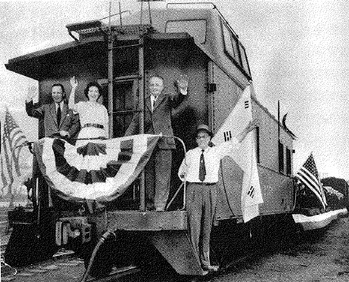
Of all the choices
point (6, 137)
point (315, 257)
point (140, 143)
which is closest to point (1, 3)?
point (140, 143)

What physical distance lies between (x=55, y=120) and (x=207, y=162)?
2131 millimetres

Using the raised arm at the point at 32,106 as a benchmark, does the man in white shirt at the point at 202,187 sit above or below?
below

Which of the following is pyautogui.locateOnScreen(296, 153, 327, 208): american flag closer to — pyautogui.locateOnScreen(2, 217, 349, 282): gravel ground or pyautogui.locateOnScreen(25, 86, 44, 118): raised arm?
pyautogui.locateOnScreen(2, 217, 349, 282): gravel ground

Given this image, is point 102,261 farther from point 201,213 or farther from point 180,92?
point 180,92

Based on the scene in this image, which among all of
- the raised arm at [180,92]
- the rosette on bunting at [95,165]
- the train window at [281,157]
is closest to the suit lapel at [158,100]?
Answer: the raised arm at [180,92]

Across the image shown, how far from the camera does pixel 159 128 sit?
19.4 feet

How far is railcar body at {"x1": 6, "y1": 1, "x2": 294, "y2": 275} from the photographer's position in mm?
5430

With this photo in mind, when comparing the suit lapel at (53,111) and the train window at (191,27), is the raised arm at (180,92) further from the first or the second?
the train window at (191,27)

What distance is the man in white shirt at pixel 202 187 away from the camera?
219 inches

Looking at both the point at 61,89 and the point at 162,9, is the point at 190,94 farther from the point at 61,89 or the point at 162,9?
the point at 162,9

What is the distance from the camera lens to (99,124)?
5992mm

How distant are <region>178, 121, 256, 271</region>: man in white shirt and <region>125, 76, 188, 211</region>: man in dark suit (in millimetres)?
250

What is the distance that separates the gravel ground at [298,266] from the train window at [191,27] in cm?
362

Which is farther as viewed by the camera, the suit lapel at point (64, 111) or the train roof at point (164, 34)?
the suit lapel at point (64, 111)
